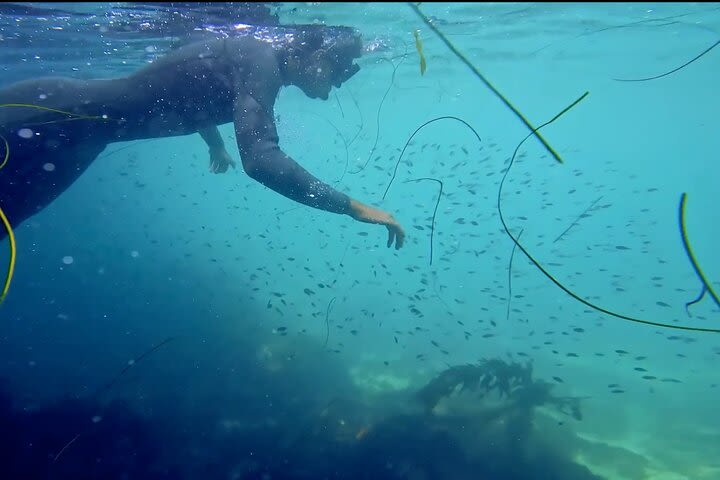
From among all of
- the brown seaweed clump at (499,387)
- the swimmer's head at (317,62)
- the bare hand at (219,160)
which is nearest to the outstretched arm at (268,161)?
the swimmer's head at (317,62)

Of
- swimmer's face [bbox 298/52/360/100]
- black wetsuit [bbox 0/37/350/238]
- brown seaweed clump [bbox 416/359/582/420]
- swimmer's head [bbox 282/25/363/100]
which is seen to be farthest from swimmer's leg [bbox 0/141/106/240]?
brown seaweed clump [bbox 416/359/582/420]

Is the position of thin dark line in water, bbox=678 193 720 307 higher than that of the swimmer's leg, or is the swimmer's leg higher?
thin dark line in water, bbox=678 193 720 307

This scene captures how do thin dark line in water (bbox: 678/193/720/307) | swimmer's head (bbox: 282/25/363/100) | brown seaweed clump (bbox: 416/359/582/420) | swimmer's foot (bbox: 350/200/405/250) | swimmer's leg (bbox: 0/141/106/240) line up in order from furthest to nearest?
brown seaweed clump (bbox: 416/359/582/420), swimmer's head (bbox: 282/25/363/100), swimmer's foot (bbox: 350/200/405/250), swimmer's leg (bbox: 0/141/106/240), thin dark line in water (bbox: 678/193/720/307)

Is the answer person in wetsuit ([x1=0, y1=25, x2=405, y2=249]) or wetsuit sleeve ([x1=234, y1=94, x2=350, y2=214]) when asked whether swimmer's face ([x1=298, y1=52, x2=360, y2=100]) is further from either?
wetsuit sleeve ([x1=234, y1=94, x2=350, y2=214])

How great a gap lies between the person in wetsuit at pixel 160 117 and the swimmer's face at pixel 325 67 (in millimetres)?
201

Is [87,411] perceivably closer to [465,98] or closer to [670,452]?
[670,452]

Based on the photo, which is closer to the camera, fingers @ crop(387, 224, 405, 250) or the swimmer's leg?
the swimmer's leg

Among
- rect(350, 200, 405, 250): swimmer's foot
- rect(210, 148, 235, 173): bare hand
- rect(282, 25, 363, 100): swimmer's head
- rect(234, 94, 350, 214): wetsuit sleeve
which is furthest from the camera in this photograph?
rect(210, 148, 235, 173): bare hand

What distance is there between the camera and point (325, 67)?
4504 millimetres

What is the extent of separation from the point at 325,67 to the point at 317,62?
105mm

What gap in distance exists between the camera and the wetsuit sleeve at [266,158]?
3.44 m

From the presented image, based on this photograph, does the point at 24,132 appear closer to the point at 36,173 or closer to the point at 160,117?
the point at 36,173

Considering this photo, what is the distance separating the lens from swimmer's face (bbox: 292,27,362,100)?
4.43 m

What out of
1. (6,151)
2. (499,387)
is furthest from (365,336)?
(6,151)
